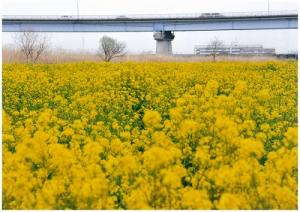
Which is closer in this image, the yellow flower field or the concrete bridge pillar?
the yellow flower field

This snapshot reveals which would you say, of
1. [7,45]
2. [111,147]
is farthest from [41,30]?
[111,147]

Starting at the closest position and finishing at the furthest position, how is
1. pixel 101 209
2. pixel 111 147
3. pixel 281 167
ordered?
pixel 101 209 → pixel 281 167 → pixel 111 147

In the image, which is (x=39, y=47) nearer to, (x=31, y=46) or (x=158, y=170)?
(x=31, y=46)

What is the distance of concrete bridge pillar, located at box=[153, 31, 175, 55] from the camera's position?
142 ft

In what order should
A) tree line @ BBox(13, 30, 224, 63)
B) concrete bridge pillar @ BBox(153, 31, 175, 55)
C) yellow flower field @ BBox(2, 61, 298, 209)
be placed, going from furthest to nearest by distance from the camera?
concrete bridge pillar @ BBox(153, 31, 175, 55) < tree line @ BBox(13, 30, 224, 63) < yellow flower field @ BBox(2, 61, 298, 209)

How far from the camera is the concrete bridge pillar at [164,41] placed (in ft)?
142

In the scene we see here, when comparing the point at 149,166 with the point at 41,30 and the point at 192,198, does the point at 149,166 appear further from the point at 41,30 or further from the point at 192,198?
the point at 41,30

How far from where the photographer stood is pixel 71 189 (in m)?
3.52

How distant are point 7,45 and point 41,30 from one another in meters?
11.2

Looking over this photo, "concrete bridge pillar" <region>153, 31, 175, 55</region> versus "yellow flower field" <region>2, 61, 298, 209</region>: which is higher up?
"concrete bridge pillar" <region>153, 31, 175, 55</region>

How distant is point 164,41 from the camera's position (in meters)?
43.7

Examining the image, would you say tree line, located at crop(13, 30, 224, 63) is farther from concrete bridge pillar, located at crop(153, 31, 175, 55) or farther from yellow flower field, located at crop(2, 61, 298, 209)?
yellow flower field, located at crop(2, 61, 298, 209)

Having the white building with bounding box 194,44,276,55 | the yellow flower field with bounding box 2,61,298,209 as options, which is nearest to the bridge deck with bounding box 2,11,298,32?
the white building with bounding box 194,44,276,55

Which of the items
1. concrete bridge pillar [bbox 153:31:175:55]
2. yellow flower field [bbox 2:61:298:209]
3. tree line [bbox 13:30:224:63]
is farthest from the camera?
concrete bridge pillar [bbox 153:31:175:55]
